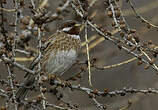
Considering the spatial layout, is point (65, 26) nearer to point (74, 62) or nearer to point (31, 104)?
point (74, 62)

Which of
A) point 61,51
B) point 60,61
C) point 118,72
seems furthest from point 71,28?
point 118,72

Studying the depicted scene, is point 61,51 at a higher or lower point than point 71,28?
lower

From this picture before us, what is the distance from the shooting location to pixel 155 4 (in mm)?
6520

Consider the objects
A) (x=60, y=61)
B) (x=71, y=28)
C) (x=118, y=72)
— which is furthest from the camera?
(x=118, y=72)

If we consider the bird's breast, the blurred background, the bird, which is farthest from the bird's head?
the blurred background

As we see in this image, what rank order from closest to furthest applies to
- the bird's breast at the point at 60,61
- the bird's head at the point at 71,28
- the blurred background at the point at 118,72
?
the bird's breast at the point at 60,61, the bird's head at the point at 71,28, the blurred background at the point at 118,72

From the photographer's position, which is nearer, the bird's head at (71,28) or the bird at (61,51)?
the bird at (61,51)

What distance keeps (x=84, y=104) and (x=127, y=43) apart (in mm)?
4298

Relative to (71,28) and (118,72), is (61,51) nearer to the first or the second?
(71,28)

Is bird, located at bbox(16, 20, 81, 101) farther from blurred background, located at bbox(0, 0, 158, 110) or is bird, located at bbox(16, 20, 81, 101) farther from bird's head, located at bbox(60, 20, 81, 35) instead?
blurred background, located at bbox(0, 0, 158, 110)

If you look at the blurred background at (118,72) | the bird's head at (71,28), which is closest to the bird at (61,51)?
the bird's head at (71,28)

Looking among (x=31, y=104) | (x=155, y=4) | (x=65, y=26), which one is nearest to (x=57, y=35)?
(x=65, y=26)

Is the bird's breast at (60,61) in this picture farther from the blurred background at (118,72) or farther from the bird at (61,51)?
the blurred background at (118,72)

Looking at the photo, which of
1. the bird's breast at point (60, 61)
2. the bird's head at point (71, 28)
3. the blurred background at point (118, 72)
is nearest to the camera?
the bird's breast at point (60, 61)
